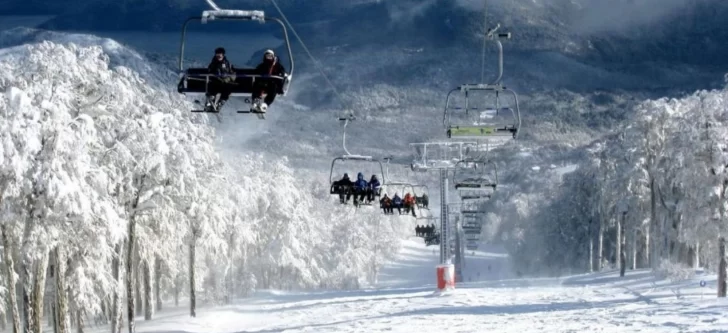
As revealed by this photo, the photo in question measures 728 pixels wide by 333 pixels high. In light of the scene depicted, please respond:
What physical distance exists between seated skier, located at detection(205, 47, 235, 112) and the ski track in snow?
13396 millimetres

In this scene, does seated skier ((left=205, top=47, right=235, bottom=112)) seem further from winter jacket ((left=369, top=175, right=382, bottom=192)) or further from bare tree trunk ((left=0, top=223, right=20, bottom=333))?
winter jacket ((left=369, top=175, right=382, bottom=192))

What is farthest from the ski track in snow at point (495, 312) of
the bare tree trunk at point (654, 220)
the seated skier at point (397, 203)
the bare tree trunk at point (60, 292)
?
the bare tree trunk at point (60, 292)

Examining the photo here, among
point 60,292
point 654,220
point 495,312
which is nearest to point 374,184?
point 495,312

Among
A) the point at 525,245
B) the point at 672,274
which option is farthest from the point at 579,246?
the point at 672,274

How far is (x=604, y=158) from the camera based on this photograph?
249ft

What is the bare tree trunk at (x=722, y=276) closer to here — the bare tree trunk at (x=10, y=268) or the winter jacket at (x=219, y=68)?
the bare tree trunk at (x=10, y=268)

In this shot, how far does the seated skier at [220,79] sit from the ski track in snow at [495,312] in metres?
13.4

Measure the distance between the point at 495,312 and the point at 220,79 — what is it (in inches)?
905

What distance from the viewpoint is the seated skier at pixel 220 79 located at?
19.0 metres

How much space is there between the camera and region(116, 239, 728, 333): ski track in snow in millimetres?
31295

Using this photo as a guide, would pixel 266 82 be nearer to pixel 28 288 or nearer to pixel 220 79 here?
pixel 220 79

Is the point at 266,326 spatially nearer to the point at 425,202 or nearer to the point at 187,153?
the point at 187,153

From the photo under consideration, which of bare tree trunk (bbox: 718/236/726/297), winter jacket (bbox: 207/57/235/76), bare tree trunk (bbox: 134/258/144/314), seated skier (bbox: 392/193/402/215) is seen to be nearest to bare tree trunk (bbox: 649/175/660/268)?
bare tree trunk (bbox: 718/236/726/297)

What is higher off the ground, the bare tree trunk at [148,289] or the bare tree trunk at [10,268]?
the bare tree trunk at [10,268]
